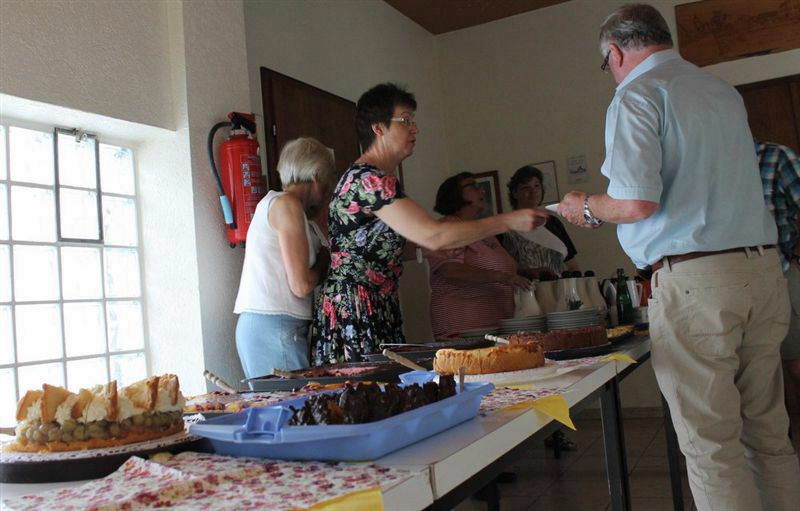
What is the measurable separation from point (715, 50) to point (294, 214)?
3.51 meters

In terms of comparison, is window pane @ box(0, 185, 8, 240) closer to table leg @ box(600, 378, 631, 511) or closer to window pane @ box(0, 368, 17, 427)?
window pane @ box(0, 368, 17, 427)

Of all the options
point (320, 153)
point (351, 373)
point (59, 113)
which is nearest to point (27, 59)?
point (59, 113)

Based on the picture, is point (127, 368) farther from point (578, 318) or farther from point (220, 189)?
point (578, 318)

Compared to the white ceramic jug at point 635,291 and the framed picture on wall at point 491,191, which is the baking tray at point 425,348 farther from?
the framed picture on wall at point 491,191

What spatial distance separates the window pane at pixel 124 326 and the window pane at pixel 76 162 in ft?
1.50

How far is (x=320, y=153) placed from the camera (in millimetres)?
2600

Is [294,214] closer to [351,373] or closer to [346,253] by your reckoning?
[346,253]

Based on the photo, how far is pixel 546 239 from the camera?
13.4 ft

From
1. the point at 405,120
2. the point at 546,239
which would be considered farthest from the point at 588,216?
the point at 546,239

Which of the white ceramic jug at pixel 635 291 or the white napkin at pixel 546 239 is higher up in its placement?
the white napkin at pixel 546 239

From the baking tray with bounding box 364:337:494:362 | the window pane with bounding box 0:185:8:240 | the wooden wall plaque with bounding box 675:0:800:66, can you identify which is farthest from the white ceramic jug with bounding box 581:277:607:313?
the wooden wall plaque with bounding box 675:0:800:66

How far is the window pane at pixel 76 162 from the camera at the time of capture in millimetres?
2539

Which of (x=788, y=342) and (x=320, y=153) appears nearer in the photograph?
(x=788, y=342)

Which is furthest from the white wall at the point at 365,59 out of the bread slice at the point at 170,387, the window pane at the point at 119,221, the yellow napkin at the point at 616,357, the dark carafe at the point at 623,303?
the bread slice at the point at 170,387
